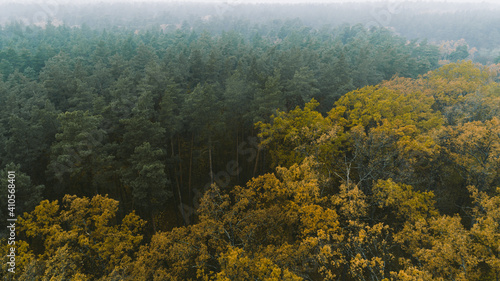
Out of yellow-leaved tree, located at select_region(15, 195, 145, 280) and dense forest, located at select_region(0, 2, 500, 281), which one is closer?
yellow-leaved tree, located at select_region(15, 195, 145, 280)

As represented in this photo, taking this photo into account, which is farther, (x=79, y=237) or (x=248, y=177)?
(x=248, y=177)

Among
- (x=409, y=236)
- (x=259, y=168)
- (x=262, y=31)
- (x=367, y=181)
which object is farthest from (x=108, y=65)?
(x=262, y=31)

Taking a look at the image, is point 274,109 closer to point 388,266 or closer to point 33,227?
point 388,266

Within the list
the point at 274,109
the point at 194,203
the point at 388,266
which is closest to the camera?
the point at 388,266

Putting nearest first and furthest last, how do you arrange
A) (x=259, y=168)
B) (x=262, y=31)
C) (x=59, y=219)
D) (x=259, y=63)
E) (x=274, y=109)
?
(x=59, y=219) → (x=274, y=109) → (x=259, y=168) → (x=259, y=63) → (x=262, y=31)

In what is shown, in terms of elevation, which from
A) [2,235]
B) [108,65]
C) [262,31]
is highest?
[262,31]

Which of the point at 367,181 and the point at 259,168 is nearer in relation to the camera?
the point at 367,181

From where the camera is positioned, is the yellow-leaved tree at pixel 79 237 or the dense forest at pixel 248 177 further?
the dense forest at pixel 248 177

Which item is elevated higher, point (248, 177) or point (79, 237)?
point (79, 237)
